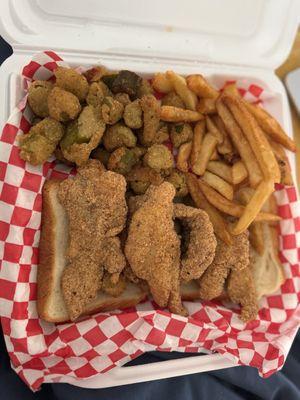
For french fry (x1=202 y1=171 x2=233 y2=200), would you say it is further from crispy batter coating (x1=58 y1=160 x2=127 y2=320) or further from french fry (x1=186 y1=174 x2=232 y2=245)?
crispy batter coating (x1=58 y1=160 x2=127 y2=320)

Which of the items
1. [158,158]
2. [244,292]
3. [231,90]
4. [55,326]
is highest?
[231,90]

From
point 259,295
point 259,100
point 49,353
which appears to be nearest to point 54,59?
point 259,100

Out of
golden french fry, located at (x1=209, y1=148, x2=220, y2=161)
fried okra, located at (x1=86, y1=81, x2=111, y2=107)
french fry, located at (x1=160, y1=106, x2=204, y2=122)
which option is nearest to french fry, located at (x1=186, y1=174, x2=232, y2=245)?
golden french fry, located at (x1=209, y1=148, x2=220, y2=161)

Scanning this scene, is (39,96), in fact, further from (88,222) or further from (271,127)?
(271,127)

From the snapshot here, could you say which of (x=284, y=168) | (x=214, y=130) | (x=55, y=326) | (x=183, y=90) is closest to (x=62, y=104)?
(x=183, y=90)

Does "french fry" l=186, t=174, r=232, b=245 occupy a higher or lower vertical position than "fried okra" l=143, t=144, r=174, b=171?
lower
